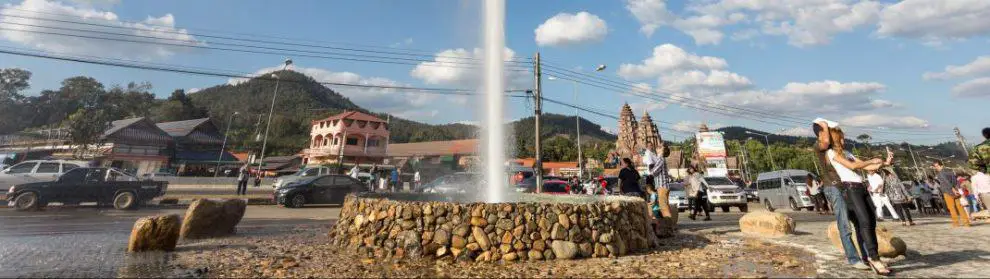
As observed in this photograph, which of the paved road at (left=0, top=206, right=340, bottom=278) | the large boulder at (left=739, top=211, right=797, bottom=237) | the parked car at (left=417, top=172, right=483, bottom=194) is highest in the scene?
the parked car at (left=417, top=172, right=483, bottom=194)

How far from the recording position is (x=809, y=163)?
79.8m

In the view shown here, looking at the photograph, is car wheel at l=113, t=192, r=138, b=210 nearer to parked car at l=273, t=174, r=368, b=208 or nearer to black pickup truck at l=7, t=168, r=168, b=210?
black pickup truck at l=7, t=168, r=168, b=210

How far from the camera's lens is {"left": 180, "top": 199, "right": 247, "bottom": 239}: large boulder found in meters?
8.82

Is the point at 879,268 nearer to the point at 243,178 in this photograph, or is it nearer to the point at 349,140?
the point at 243,178

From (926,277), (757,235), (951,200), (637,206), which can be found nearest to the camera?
(926,277)

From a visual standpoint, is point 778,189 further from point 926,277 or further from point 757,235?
point 926,277

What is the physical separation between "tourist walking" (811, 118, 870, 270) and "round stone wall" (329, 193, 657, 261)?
8.87 feet

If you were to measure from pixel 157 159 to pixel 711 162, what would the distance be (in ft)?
221

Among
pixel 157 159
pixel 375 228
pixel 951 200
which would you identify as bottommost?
pixel 375 228

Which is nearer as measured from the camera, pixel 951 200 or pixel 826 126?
pixel 826 126

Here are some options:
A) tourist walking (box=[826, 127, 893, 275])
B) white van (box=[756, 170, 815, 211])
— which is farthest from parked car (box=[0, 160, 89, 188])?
white van (box=[756, 170, 815, 211])

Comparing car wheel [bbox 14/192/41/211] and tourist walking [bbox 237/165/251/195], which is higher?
tourist walking [bbox 237/165/251/195]

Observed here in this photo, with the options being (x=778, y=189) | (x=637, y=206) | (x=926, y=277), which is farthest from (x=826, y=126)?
(x=778, y=189)

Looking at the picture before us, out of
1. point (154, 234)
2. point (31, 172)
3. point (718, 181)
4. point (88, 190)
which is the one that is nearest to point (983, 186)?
point (718, 181)
